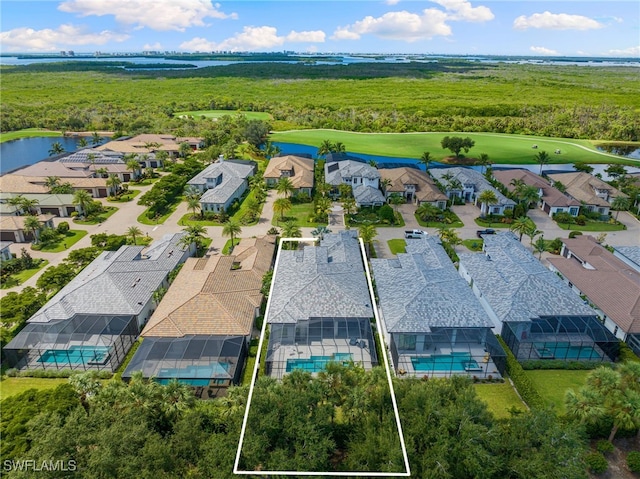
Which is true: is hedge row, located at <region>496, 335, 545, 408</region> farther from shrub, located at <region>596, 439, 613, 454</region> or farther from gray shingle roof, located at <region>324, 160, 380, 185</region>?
gray shingle roof, located at <region>324, 160, 380, 185</region>

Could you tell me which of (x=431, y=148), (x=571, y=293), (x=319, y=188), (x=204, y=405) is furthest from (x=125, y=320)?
(x=431, y=148)

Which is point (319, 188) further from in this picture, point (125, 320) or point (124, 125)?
point (124, 125)

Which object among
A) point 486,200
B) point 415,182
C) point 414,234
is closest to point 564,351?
point 414,234

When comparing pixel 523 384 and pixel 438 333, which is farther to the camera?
pixel 438 333

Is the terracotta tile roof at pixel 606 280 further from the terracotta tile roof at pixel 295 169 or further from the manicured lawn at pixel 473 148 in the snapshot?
the manicured lawn at pixel 473 148

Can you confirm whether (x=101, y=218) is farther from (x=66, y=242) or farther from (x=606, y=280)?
(x=606, y=280)

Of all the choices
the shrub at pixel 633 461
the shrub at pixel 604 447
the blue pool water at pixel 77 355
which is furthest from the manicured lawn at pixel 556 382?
the blue pool water at pixel 77 355
